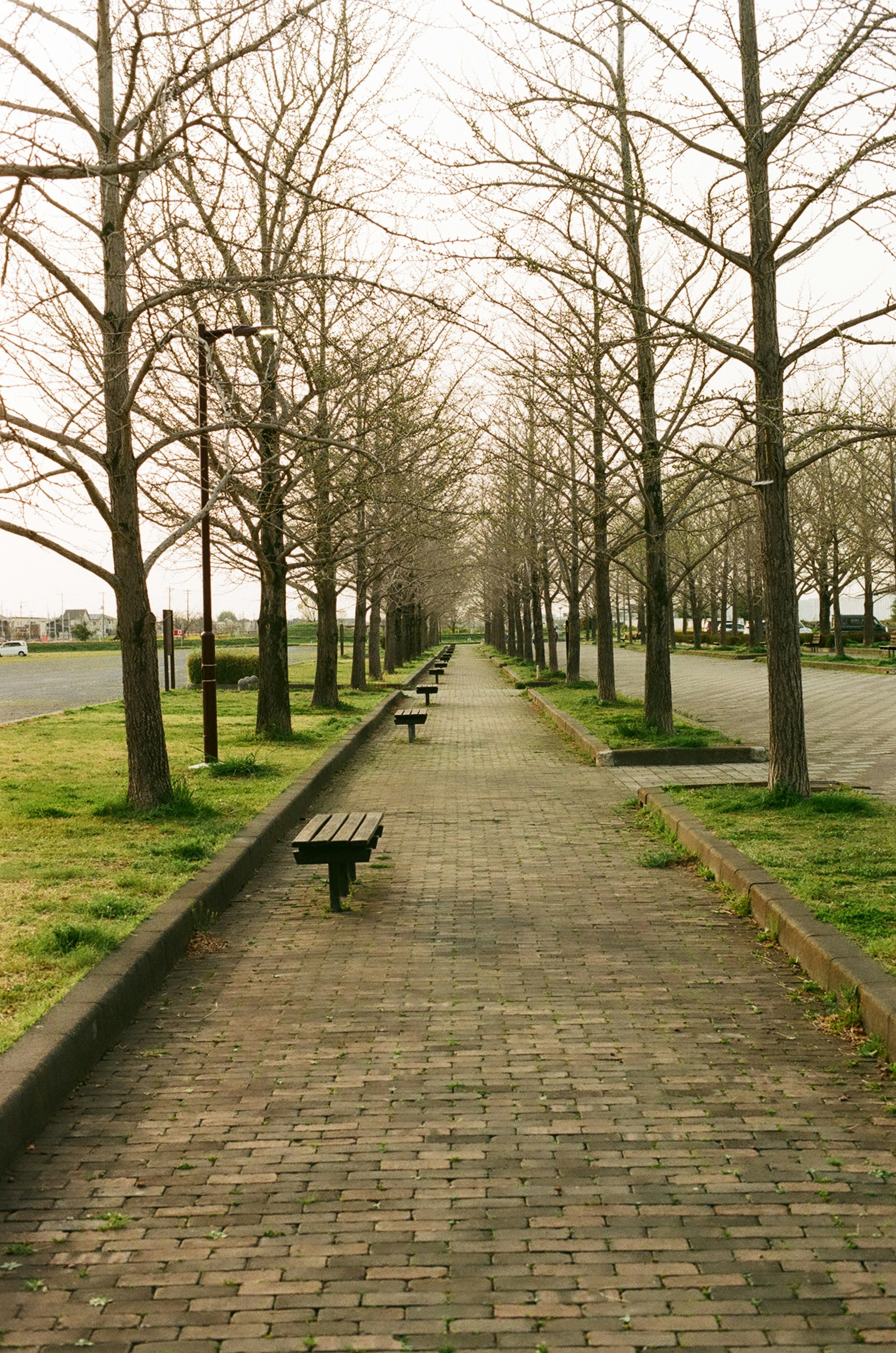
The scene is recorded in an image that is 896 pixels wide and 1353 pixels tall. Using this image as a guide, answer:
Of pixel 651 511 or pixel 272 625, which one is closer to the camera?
pixel 651 511

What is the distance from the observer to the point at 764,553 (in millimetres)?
10664

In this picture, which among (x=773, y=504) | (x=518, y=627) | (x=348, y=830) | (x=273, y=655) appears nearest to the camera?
(x=348, y=830)

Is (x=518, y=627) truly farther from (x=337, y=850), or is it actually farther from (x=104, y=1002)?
(x=104, y=1002)

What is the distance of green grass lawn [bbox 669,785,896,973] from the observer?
6543 millimetres

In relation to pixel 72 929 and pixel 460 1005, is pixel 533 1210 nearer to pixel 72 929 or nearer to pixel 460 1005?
pixel 460 1005

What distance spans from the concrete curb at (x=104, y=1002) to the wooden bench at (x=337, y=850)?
588 mm

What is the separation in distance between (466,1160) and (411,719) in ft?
48.7

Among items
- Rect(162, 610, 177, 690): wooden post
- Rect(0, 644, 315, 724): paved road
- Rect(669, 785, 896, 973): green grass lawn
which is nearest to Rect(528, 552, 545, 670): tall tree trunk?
Rect(162, 610, 177, 690): wooden post

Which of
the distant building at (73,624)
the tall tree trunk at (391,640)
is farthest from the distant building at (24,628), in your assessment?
the tall tree trunk at (391,640)

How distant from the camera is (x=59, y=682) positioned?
40250 millimetres

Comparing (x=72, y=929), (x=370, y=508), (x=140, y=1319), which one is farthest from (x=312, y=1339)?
(x=370, y=508)

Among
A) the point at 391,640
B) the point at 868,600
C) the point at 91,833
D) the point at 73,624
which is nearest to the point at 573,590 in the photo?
the point at 391,640

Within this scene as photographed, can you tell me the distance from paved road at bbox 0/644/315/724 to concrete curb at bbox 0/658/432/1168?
1432 cm

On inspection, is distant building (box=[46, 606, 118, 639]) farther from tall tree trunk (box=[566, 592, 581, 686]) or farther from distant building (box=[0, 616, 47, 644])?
tall tree trunk (box=[566, 592, 581, 686])
